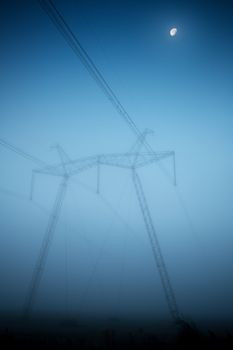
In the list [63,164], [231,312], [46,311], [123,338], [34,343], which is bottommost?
[231,312]

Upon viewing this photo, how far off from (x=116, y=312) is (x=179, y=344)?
48986 millimetres

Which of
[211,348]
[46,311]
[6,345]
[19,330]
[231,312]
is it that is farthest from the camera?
[231,312]

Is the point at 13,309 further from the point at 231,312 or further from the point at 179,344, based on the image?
the point at 231,312

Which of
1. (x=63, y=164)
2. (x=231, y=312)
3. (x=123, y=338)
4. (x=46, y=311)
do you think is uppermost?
(x=63, y=164)

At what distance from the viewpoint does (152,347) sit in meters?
30.1

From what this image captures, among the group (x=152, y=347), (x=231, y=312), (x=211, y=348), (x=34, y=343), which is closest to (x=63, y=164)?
(x=34, y=343)

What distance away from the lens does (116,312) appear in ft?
254

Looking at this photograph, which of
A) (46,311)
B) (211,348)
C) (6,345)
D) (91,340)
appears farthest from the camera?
(46,311)

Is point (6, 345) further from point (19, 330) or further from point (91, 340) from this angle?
point (19, 330)

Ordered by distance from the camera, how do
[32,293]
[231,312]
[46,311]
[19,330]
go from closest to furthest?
[19,330] → [32,293] → [46,311] → [231,312]

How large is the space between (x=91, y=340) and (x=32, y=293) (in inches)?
885

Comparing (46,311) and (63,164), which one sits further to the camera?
(46,311)

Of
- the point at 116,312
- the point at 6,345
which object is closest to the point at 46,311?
the point at 116,312

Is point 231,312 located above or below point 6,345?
below
